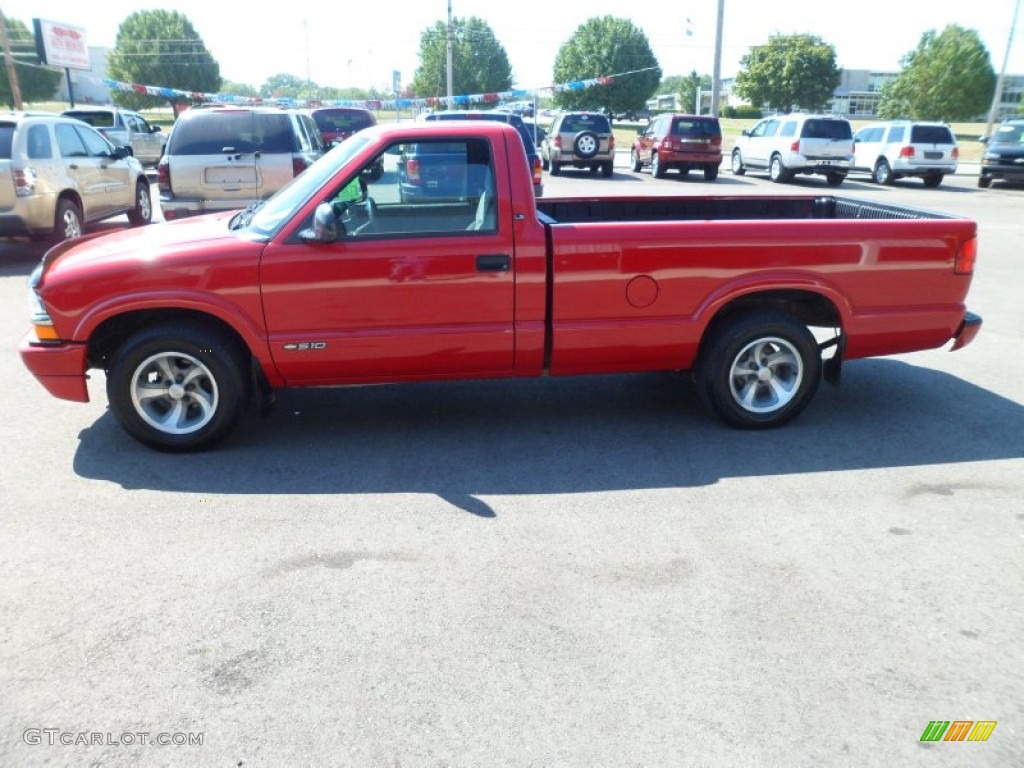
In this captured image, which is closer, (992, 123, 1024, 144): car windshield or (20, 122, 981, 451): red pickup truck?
(20, 122, 981, 451): red pickup truck

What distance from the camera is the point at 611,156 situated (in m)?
25.1

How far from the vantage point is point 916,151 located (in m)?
23.3

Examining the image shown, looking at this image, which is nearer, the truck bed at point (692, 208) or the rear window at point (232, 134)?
the truck bed at point (692, 208)

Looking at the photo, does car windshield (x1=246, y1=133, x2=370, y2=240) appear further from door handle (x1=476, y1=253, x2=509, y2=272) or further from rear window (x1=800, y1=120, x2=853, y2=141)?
rear window (x1=800, y1=120, x2=853, y2=141)

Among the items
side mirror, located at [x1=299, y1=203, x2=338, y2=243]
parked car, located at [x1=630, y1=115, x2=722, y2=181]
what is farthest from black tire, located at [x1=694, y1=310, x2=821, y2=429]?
parked car, located at [x1=630, y1=115, x2=722, y2=181]

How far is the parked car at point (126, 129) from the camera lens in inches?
938

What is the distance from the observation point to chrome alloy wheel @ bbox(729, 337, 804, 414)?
17.9 ft

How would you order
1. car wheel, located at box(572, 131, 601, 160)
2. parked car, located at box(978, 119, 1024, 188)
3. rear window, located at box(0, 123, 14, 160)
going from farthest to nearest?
car wheel, located at box(572, 131, 601, 160) < parked car, located at box(978, 119, 1024, 188) < rear window, located at box(0, 123, 14, 160)

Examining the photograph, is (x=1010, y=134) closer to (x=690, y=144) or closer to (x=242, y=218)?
(x=690, y=144)

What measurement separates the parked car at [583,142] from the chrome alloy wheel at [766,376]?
20334mm

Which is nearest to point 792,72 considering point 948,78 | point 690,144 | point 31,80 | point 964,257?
point 948,78

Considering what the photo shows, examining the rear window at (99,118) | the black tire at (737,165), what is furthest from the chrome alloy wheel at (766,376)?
the rear window at (99,118)

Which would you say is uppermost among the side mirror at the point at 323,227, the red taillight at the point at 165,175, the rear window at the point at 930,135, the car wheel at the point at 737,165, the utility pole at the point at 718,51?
the utility pole at the point at 718,51

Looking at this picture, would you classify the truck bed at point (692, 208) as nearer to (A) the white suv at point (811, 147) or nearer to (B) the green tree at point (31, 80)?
(A) the white suv at point (811, 147)
